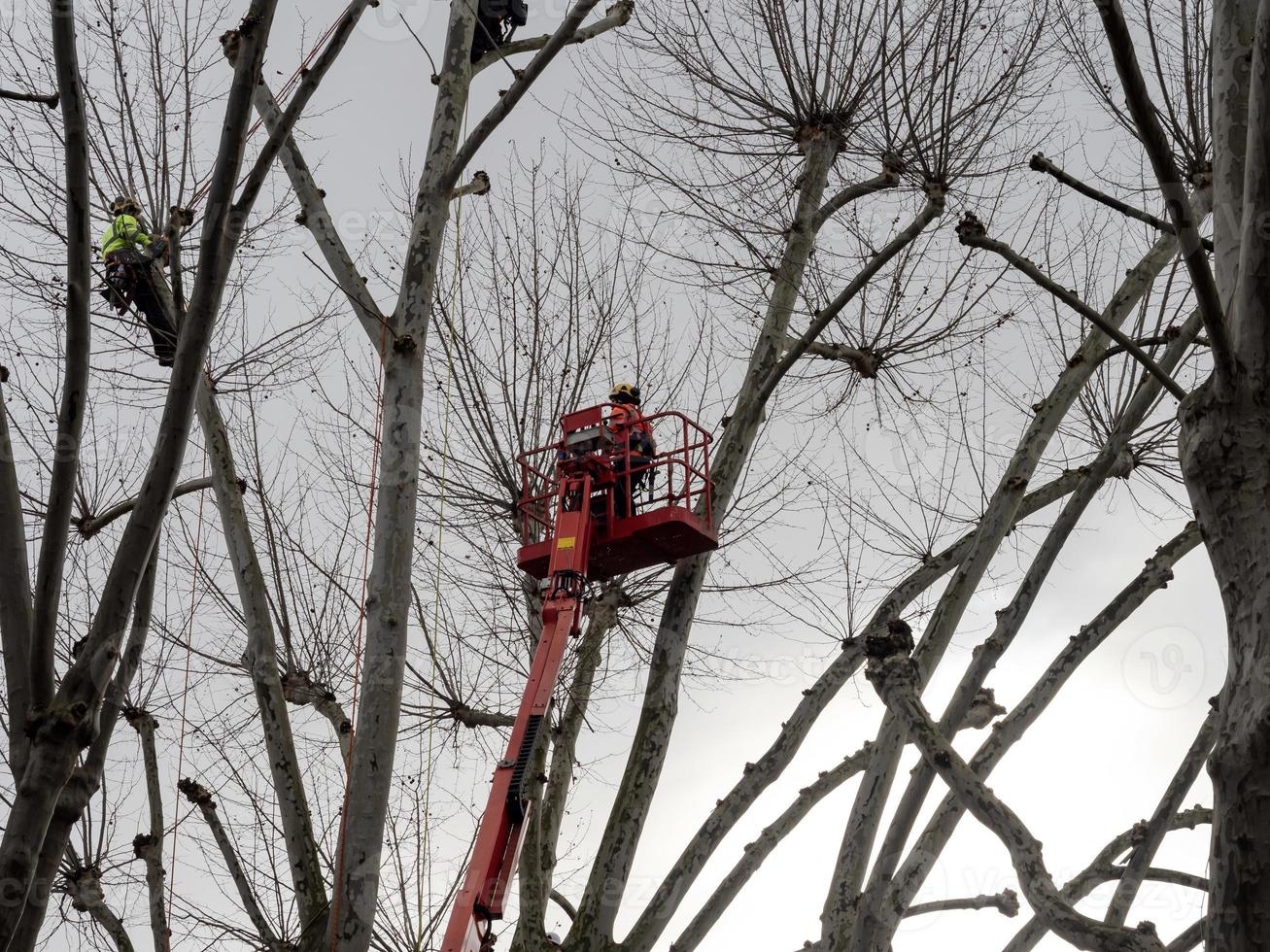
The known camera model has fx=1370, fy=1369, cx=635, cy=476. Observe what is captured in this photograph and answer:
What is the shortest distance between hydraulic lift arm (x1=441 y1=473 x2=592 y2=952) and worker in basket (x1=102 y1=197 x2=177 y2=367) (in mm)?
2339

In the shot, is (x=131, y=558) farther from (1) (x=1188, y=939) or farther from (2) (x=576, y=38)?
(2) (x=576, y=38)

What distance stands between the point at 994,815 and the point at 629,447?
4.48 metres

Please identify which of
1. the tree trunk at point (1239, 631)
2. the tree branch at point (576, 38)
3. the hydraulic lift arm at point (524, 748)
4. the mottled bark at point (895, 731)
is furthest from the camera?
the tree branch at point (576, 38)

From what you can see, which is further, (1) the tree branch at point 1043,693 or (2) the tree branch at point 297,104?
(1) the tree branch at point 1043,693

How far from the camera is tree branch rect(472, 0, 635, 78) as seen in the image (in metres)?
6.67

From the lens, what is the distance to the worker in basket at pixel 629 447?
8.09 m

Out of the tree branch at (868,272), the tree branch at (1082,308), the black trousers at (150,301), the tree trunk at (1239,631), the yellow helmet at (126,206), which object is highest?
the yellow helmet at (126,206)

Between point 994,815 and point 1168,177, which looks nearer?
point 1168,177

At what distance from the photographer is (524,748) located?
6727mm

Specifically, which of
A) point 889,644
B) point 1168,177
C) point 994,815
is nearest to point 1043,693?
point 889,644

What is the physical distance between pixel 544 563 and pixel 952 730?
365cm

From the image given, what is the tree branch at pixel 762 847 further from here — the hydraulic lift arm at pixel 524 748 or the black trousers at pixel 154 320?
the black trousers at pixel 154 320

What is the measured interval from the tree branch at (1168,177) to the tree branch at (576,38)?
3.74m

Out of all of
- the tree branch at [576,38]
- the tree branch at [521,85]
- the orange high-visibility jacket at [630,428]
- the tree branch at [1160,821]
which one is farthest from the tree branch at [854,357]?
the tree branch at [1160,821]
